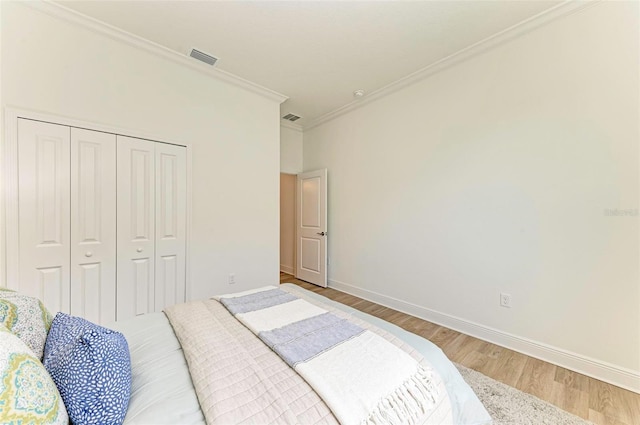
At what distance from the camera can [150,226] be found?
8.13 ft

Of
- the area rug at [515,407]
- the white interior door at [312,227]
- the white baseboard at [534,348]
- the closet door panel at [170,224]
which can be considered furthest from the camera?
the white interior door at [312,227]

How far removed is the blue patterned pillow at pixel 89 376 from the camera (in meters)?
0.73

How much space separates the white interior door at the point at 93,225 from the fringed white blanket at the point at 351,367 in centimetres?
165

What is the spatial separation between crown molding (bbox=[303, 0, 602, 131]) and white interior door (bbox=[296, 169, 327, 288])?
4.59 feet

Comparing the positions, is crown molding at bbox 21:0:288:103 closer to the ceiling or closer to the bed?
the ceiling

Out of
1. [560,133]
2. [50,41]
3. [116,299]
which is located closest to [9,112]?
[50,41]

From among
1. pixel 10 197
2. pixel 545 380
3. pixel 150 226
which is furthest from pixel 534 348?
pixel 10 197

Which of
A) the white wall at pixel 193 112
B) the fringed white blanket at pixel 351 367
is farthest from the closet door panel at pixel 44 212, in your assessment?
the fringed white blanket at pixel 351 367

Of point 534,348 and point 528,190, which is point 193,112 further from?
point 534,348

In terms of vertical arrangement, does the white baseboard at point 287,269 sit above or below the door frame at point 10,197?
below

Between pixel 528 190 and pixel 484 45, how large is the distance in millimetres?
1440

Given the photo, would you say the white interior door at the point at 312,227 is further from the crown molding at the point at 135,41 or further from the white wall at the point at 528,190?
the crown molding at the point at 135,41

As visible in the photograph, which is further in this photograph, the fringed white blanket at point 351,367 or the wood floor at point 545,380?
the wood floor at point 545,380

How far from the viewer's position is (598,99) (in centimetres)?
186
